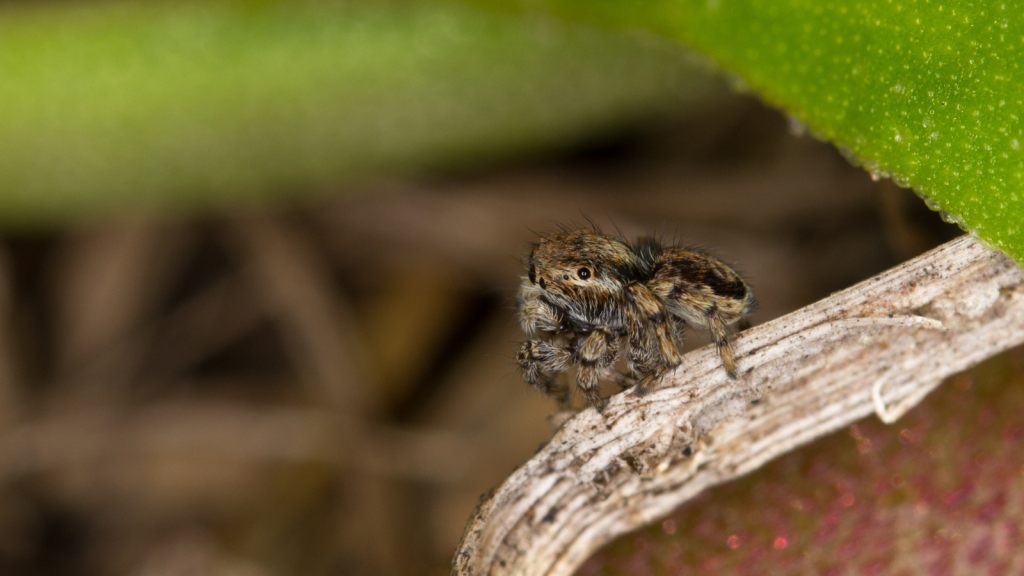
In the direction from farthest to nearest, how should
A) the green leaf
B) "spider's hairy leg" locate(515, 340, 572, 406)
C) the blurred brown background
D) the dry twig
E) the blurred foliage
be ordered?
1. the blurred brown background
2. the blurred foliage
3. "spider's hairy leg" locate(515, 340, 572, 406)
4. the dry twig
5. the green leaf

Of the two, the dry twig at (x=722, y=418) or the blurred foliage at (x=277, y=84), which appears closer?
the dry twig at (x=722, y=418)

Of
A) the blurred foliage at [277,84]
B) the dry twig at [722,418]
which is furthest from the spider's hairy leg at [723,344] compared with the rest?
the blurred foliage at [277,84]

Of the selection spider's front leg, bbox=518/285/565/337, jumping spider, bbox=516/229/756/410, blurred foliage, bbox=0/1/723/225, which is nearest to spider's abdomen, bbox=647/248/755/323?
jumping spider, bbox=516/229/756/410

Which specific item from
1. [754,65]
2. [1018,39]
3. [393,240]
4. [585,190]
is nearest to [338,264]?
[393,240]

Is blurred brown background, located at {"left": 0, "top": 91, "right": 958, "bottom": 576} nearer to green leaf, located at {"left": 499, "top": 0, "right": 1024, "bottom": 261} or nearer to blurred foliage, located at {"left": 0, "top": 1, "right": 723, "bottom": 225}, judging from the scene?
blurred foliage, located at {"left": 0, "top": 1, "right": 723, "bottom": 225}

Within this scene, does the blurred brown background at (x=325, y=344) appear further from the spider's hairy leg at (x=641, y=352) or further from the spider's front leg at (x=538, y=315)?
the spider's hairy leg at (x=641, y=352)

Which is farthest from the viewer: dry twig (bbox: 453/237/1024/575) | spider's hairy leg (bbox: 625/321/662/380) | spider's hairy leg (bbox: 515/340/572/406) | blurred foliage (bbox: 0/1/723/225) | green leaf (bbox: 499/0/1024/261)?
blurred foliage (bbox: 0/1/723/225)

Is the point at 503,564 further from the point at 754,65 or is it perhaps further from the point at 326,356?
the point at 326,356
